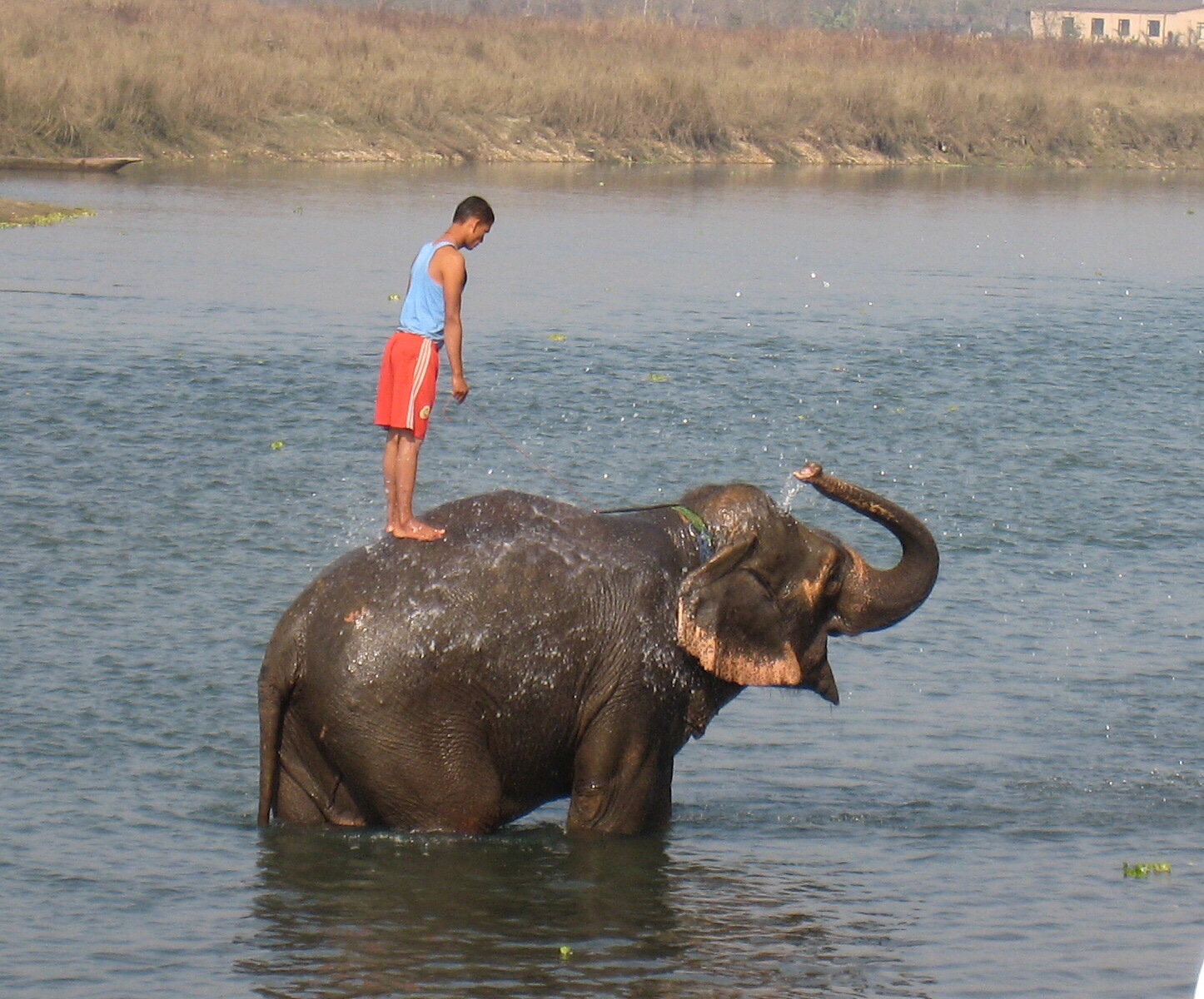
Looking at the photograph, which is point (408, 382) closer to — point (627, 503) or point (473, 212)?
point (473, 212)

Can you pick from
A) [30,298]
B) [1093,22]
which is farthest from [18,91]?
[1093,22]

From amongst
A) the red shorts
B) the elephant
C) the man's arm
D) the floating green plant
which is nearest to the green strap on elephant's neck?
the elephant

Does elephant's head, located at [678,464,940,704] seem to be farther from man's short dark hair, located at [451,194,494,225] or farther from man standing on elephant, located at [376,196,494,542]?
man's short dark hair, located at [451,194,494,225]

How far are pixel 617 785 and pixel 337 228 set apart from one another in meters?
26.2

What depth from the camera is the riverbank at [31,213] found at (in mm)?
32375

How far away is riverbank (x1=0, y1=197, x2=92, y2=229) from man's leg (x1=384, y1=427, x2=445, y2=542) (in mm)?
24265

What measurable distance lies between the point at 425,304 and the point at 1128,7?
5985 inches

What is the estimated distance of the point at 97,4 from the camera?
56.6m

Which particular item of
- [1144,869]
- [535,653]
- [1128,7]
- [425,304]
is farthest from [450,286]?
[1128,7]

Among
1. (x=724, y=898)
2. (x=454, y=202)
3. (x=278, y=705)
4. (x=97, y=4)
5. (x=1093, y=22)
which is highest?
(x=1093, y=22)

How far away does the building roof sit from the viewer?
149500 mm

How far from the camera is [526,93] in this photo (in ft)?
173

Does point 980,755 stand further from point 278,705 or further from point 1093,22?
point 1093,22

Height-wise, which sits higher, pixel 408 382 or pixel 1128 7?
pixel 1128 7
